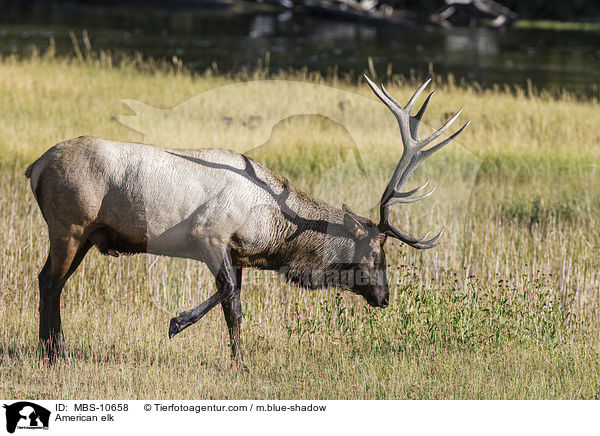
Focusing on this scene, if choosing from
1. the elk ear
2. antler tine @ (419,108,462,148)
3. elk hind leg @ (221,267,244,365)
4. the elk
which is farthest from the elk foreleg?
antler tine @ (419,108,462,148)

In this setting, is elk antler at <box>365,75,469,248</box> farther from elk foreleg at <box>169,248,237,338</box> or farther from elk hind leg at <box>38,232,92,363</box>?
elk hind leg at <box>38,232,92,363</box>

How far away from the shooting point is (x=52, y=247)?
5.63 meters

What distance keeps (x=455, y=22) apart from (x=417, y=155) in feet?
170

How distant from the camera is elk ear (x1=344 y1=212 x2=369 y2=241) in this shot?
→ 574cm

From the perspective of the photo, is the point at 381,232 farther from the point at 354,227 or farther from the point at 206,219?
the point at 206,219

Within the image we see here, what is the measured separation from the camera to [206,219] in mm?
5410

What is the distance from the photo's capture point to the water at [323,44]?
28.1 meters

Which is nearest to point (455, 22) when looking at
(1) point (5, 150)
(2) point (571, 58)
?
(2) point (571, 58)

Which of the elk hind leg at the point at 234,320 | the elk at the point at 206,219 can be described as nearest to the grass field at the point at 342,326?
the elk hind leg at the point at 234,320

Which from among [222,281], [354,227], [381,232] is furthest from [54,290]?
[381,232]
